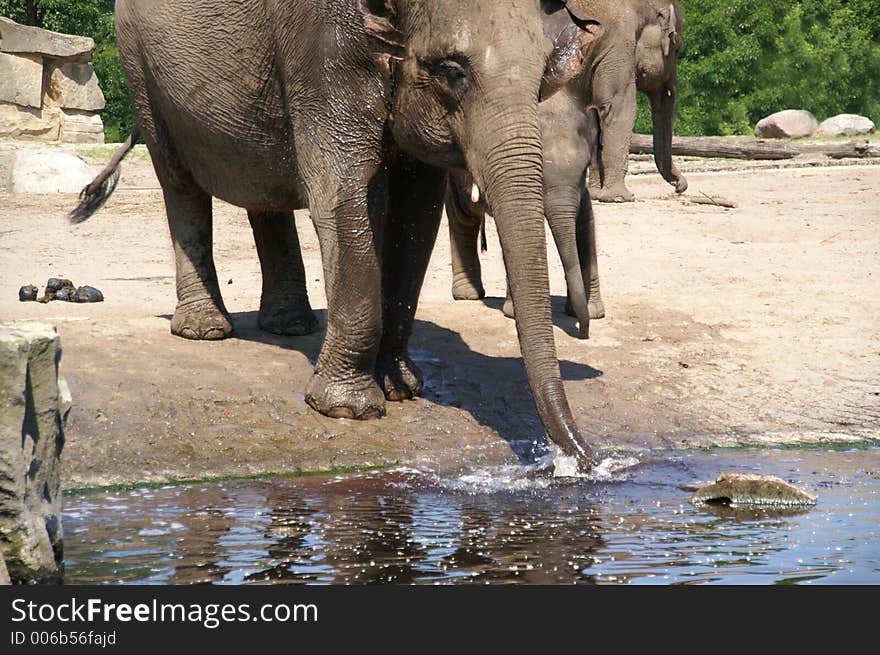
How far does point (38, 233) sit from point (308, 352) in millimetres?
6311

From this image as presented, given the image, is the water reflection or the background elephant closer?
the water reflection

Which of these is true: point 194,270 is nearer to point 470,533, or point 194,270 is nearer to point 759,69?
point 470,533

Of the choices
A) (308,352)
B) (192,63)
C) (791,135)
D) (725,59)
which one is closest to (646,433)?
(308,352)

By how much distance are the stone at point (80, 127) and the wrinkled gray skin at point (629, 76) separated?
343 inches

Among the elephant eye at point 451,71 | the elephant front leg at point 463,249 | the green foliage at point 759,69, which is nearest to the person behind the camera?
the elephant eye at point 451,71

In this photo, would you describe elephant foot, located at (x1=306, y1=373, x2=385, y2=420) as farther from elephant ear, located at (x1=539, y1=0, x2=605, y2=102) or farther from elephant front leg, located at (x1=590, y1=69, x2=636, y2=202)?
elephant front leg, located at (x1=590, y1=69, x2=636, y2=202)

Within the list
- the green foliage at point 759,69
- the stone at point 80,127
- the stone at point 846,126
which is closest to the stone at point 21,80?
the stone at point 80,127

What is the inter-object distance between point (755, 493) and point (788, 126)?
69.3 ft

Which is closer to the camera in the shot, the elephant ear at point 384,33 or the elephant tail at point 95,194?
the elephant ear at point 384,33

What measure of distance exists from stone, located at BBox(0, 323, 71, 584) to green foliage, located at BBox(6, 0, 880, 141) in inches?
983

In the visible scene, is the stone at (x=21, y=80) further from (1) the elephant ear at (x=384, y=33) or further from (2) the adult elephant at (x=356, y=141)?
(1) the elephant ear at (x=384, y=33)

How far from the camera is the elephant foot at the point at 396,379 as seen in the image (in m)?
7.71

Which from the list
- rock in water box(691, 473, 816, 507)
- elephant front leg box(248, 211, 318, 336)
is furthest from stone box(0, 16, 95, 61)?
rock in water box(691, 473, 816, 507)

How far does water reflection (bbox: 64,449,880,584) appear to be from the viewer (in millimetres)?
5098
